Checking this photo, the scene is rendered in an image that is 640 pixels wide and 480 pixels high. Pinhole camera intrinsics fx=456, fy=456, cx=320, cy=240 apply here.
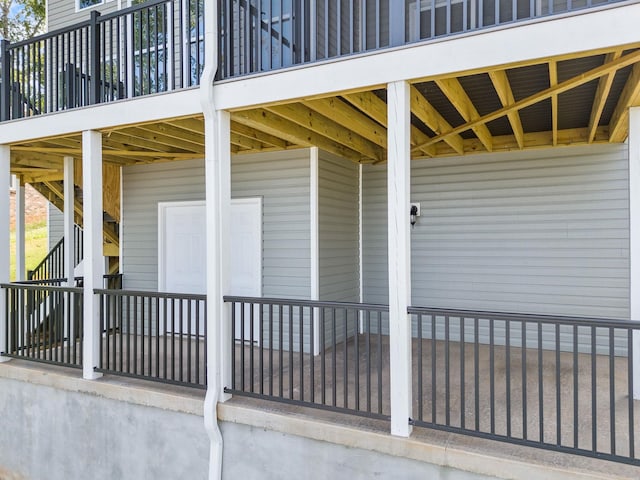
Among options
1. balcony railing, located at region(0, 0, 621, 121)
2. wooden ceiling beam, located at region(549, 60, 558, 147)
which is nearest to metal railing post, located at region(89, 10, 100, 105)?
balcony railing, located at region(0, 0, 621, 121)

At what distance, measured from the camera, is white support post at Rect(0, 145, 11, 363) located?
4.74 metres

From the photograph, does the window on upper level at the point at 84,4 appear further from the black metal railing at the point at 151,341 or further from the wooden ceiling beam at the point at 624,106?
the wooden ceiling beam at the point at 624,106

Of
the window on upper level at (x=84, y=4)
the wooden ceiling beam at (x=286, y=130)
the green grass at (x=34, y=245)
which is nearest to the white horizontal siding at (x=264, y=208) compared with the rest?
the wooden ceiling beam at (x=286, y=130)

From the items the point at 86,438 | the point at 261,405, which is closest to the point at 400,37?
the point at 261,405

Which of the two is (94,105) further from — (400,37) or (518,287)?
(518,287)

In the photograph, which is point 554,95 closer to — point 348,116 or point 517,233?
point 348,116

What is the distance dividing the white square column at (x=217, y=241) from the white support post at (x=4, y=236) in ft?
8.58

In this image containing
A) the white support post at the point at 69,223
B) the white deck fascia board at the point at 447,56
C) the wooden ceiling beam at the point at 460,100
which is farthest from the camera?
the white support post at the point at 69,223

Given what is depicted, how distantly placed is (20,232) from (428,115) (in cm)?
631

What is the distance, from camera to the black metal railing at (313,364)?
3.20 meters

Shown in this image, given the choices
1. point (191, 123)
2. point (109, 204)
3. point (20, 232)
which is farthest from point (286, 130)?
point (20, 232)

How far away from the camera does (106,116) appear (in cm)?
420

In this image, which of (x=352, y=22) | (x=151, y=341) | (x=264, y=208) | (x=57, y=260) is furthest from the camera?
(x=57, y=260)

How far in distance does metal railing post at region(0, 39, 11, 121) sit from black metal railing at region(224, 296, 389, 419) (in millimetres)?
3244
